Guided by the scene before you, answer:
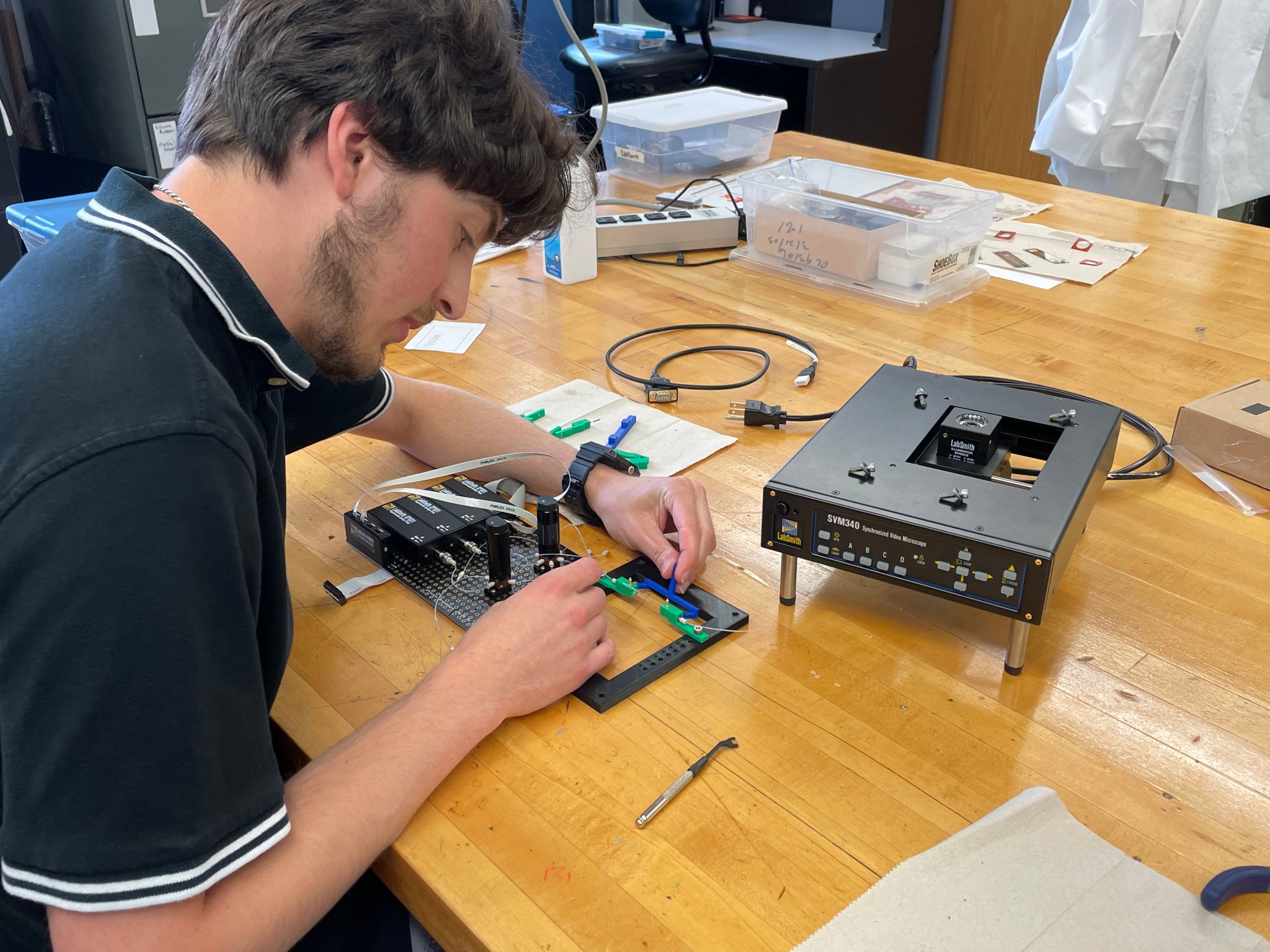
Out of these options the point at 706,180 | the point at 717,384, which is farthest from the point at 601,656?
the point at 706,180

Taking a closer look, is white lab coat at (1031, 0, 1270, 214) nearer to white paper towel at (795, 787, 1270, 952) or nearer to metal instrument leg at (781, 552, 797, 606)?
metal instrument leg at (781, 552, 797, 606)

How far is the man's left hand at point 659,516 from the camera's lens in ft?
3.29

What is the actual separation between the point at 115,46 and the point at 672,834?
2.20 metres

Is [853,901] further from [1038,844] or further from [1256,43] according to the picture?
[1256,43]

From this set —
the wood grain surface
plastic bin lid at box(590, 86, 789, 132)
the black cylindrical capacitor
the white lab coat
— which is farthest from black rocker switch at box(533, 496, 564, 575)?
the wood grain surface

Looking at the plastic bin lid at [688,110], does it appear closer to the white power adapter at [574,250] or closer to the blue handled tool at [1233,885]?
the white power adapter at [574,250]

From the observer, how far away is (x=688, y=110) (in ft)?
7.29

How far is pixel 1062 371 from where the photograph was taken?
142 centimetres

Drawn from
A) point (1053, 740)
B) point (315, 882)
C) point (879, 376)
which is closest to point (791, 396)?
point (879, 376)

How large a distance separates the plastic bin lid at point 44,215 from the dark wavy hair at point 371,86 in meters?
0.96

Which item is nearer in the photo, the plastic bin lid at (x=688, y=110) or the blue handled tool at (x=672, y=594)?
the blue handled tool at (x=672, y=594)

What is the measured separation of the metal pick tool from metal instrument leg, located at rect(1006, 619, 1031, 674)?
26 centimetres

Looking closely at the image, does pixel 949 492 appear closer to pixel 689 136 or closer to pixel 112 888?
pixel 112 888

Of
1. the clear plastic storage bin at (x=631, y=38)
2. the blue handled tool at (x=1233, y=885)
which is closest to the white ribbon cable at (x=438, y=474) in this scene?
the blue handled tool at (x=1233, y=885)
